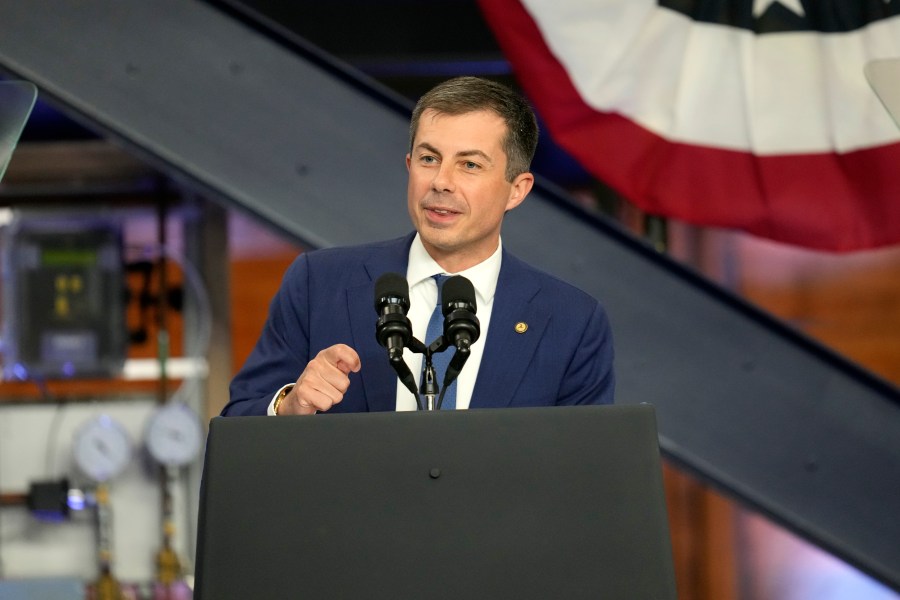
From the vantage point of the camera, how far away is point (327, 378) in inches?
58.6

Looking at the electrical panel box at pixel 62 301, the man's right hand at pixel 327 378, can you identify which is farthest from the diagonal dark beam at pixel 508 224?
the electrical panel box at pixel 62 301

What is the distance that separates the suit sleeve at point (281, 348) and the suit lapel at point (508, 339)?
0.28 metres

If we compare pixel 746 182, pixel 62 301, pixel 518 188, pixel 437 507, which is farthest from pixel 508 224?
pixel 62 301

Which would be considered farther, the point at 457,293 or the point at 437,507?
the point at 457,293

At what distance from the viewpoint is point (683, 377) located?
9.53ft

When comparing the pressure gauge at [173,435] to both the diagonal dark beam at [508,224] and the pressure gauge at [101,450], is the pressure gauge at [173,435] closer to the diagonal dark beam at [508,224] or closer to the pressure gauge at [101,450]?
the pressure gauge at [101,450]

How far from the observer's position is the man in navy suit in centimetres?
187

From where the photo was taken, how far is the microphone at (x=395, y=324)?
1.44 metres

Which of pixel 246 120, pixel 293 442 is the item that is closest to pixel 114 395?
pixel 246 120

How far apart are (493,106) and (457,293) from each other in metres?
0.52

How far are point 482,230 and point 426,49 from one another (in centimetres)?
245

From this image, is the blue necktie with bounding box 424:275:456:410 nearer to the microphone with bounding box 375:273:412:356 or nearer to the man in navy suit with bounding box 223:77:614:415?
the man in navy suit with bounding box 223:77:614:415

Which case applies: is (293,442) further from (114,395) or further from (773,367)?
(114,395)

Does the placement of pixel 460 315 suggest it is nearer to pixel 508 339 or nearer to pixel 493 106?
pixel 508 339
